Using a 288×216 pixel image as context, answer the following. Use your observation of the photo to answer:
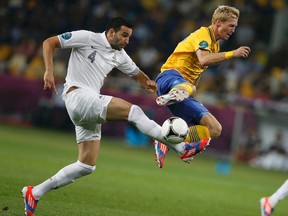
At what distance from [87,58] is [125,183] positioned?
570 cm

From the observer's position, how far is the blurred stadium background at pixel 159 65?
2527 centimetres

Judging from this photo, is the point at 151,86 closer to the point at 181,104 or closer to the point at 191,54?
the point at 181,104

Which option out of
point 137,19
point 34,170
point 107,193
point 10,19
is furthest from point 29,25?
point 107,193

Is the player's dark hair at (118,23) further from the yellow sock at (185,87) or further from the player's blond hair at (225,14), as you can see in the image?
the player's blond hair at (225,14)

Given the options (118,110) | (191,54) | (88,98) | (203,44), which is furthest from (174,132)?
(191,54)

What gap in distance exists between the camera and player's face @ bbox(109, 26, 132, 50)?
34.9 feet

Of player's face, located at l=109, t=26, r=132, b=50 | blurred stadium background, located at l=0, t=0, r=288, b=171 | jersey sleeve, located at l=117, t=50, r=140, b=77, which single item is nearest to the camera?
player's face, located at l=109, t=26, r=132, b=50

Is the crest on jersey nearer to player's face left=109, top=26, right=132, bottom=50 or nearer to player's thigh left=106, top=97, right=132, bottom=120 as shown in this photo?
player's face left=109, top=26, right=132, bottom=50

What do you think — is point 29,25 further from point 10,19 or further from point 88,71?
point 88,71

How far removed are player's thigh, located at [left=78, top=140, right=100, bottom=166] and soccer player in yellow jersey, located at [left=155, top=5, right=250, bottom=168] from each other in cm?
101

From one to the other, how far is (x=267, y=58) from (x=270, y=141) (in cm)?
465

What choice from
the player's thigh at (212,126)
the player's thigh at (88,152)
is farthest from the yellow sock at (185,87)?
the player's thigh at (88,152)

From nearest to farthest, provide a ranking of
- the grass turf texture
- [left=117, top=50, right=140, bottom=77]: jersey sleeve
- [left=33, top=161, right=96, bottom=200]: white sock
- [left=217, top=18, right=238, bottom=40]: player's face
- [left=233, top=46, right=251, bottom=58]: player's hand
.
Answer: [left=33, top=161, right=96, bottom=200]: white sock < [left=233, top=46, right=251, bottom=58]: player's hand < [left=117, top=50, right=140, bottom=77]: jersey sleeve < [left=217, top=18, right=238, bottom=40]: player's face < the grass turf texture

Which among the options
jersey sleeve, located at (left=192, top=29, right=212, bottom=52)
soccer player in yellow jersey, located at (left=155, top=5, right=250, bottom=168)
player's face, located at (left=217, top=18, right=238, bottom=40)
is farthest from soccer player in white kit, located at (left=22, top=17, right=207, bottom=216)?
player's face, located at (left=217, top=18, right=238, bottom=40)
